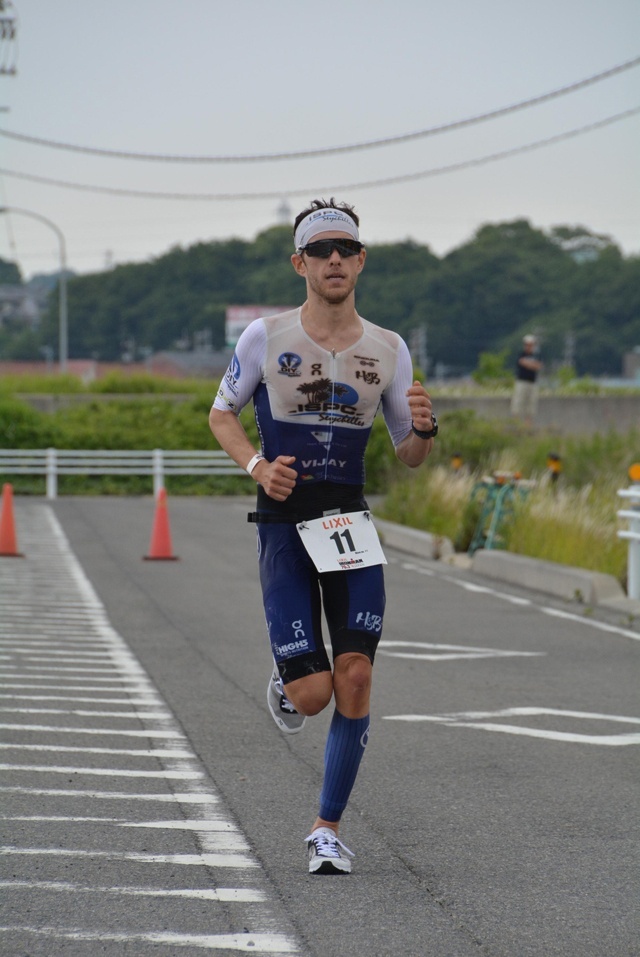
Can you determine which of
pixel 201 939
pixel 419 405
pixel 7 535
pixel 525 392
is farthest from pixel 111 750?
pixel 525 392

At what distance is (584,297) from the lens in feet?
336

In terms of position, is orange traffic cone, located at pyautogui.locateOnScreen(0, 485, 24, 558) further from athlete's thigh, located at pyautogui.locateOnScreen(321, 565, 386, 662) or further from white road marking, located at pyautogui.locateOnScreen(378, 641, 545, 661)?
athlete's thigh, located at pyautogui.locateOnScreen(321, 565, 386, 662)

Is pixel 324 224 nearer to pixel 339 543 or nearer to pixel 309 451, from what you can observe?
pixel 309 451

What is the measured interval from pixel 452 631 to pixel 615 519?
635 cm

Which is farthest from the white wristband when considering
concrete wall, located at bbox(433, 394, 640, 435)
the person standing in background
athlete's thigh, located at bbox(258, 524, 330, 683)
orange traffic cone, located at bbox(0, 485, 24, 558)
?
concrete wall, located at bbox(433, 394, 640, 435)

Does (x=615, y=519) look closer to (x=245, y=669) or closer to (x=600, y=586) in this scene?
(x=600, y=586)

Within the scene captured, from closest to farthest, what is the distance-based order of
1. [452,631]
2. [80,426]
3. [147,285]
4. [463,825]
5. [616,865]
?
1. [616,865]
2. [463,825]
3. [452,631]
4. [80,426]
5. [147,285]

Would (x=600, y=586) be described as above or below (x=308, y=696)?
below

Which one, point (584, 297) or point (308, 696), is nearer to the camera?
point (308, 696)

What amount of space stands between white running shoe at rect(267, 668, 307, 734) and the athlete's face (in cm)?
146

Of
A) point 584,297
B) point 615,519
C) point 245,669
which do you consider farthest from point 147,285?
point 245,669

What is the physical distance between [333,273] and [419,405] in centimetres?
58

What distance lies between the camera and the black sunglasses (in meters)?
5.46

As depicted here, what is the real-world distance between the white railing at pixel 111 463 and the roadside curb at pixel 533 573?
47.7ft
